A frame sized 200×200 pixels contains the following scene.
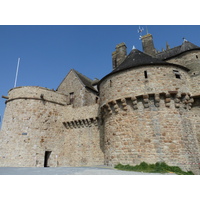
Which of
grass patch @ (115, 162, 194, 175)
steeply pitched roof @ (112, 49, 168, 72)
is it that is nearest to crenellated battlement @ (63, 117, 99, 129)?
steeply pitched roof @ (112, 49, 168, 72)

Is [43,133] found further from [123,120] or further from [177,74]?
[177,74]

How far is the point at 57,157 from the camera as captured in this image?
45.4 ft

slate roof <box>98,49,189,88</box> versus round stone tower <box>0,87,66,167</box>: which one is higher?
slate roof <box>98,49,189,88</box>

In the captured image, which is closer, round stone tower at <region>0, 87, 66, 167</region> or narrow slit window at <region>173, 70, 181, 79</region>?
narrow slit window at <region>173, 70, 181, 79</region>

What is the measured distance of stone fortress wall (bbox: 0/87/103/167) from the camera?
485 inches

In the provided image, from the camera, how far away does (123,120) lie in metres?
8.93

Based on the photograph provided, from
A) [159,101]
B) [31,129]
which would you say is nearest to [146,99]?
[159,101]

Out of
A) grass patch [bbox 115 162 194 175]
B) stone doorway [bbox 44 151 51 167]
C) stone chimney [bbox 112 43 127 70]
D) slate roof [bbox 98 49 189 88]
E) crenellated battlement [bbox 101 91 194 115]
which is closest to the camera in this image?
grass patch [bbox 115 162 194 175]

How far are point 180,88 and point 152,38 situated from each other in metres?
6.97

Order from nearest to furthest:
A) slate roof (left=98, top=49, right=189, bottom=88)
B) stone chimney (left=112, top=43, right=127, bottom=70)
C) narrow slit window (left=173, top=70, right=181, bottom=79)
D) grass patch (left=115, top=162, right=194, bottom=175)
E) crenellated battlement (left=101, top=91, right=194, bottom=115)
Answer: grass patch (left=115, top=162, right=194, bottom=175) < crenellated battlement (left=101, top=91, right=194, bottom=115) < slate roof (left=98, top=49, right=189, bottom=88) < narrow slit window (left=173, top=70, right=181, bottom=79) < stone chimney (left=112, top=43, right=127, bottom=70)

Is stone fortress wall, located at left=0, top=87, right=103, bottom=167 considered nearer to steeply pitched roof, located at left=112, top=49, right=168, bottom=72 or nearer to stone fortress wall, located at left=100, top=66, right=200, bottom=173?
stone fortress wall, located at left=100, top=66, right=200, bottom=173

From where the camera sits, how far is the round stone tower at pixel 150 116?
782cm

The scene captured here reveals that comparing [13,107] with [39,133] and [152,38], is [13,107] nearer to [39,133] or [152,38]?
[39,133]

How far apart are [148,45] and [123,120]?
810 cm
